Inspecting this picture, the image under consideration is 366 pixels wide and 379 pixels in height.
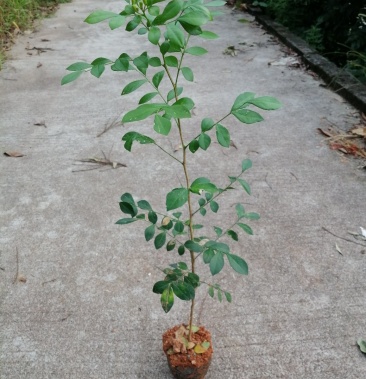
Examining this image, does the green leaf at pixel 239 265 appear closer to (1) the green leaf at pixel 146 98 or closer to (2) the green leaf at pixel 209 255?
(2) the green leaf at pixel 209 255

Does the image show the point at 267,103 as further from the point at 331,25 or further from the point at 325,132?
the point at 331,25

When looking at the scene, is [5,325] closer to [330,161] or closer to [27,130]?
[27,130]

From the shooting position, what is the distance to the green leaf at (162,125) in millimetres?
712

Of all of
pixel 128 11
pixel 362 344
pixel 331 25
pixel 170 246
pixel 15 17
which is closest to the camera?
pixel 128 11

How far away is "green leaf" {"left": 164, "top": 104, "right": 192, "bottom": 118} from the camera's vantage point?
723 mm

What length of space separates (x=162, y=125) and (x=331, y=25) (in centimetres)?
412

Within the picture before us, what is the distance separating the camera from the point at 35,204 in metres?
2.11

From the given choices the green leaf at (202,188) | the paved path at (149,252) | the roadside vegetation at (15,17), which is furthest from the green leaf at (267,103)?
the roadside vegetation at (15,17)

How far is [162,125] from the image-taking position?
2.37 ft

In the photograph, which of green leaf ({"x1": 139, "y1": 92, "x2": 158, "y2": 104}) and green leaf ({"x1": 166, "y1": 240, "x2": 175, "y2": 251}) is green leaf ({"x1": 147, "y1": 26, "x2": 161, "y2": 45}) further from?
green leaf ({"x1": 166, "y1": 240, "x2": 175, "y2": 251})

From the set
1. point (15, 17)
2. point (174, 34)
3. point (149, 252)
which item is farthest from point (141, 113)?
point (15, 17)

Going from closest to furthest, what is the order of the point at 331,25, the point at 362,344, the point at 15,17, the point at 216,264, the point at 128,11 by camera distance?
the point at 128,11 < the point at 216,264 < the point at 362,344 < the point at 331,25 < the point at 15,17

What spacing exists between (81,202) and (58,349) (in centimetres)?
88

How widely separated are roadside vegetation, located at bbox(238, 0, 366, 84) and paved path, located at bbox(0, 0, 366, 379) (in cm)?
66
